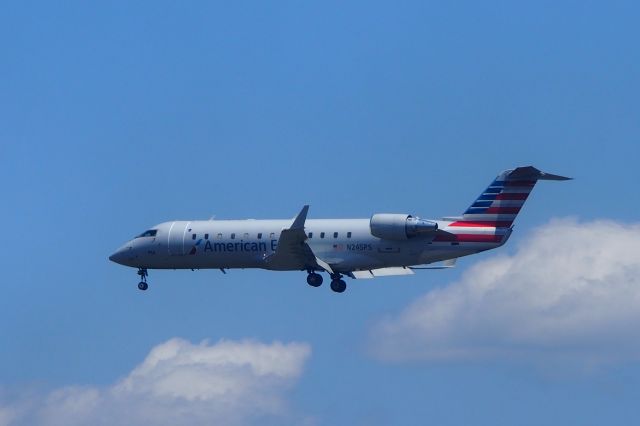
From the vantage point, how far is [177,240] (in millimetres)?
88125

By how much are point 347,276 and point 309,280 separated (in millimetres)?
2001

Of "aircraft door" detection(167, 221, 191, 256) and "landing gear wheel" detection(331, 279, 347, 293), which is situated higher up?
"aircraft door" detection(167, 221, 191, 256)

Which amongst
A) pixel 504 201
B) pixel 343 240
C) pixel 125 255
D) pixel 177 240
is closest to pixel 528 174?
pixel 504 201

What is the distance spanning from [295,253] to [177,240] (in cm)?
761

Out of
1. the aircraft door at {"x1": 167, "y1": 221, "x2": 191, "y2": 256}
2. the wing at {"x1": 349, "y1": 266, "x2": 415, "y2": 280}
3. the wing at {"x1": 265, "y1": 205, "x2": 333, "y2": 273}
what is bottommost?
the wing at {"x1": 265, "y1": 205, "x2": 333, "y2": 273}

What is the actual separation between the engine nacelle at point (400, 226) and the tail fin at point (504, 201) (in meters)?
1.66

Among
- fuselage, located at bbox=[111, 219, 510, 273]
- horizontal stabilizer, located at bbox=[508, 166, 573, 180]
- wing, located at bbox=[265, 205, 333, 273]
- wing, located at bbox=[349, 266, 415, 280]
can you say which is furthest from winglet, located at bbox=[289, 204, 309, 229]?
horizontal stabilizer, located at bbox=[508, 166, 573, 180]

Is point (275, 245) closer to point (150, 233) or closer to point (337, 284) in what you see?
point (337, 284)

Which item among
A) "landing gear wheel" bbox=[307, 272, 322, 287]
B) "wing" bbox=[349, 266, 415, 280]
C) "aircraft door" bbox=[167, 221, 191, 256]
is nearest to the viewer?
"landing gear wheel" bbox=[307, 272, 322, 287]

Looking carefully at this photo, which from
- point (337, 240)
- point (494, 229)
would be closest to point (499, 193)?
point (494, 229)

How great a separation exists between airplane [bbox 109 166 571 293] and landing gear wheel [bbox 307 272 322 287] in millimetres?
48

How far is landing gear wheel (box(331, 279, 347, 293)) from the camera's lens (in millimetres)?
85688

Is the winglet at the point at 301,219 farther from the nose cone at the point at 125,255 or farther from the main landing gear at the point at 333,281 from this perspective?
the nose cone at the point at 125,255

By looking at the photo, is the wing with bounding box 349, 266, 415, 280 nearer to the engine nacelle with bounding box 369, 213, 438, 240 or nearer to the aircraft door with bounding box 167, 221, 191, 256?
the engine nacelle with bounding box 369, 213, 438, 240
